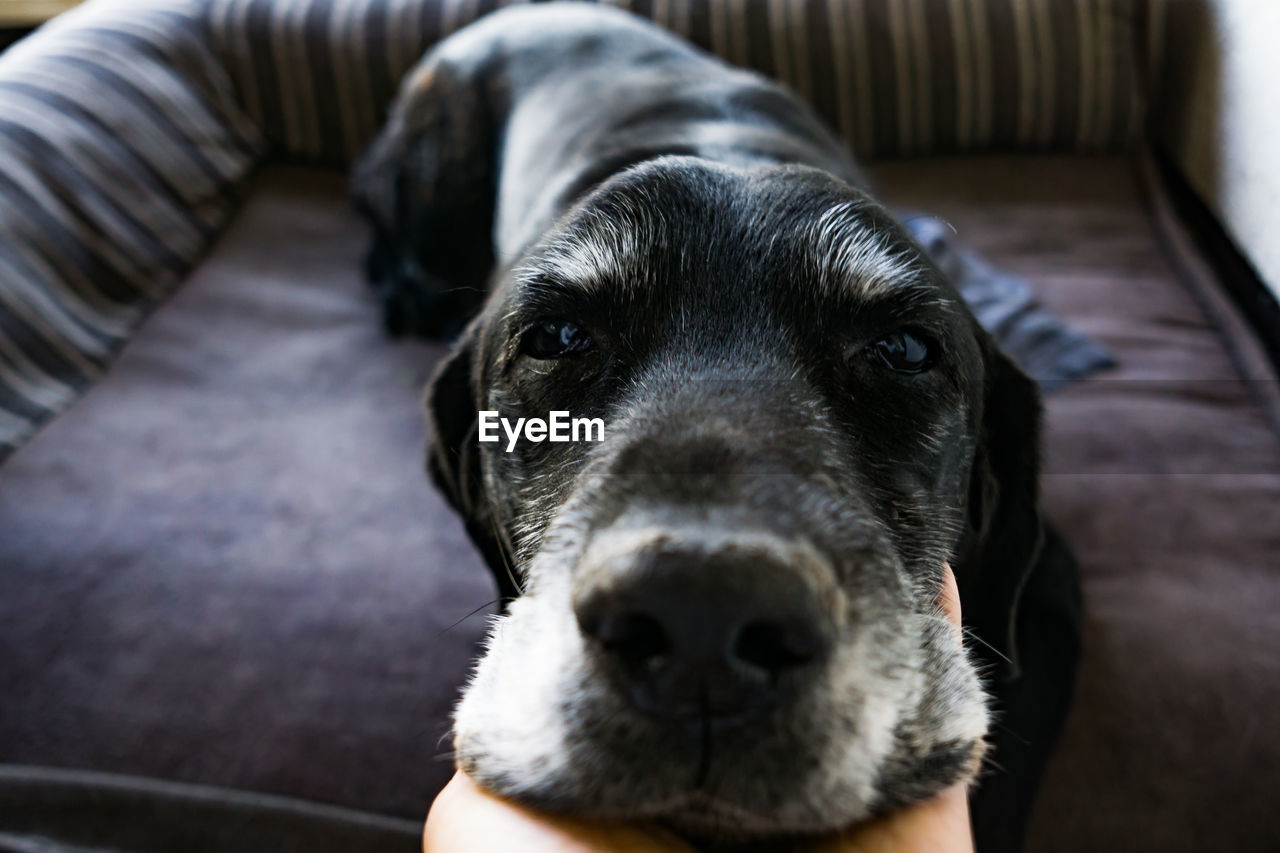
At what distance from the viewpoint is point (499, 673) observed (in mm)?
1047

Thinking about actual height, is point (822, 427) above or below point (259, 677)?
above

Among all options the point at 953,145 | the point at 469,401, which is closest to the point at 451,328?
the point at 469,401

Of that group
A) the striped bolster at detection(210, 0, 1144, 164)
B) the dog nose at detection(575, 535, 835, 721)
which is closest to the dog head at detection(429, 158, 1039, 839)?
the dog nose at detection(575, 535, 835, 721)

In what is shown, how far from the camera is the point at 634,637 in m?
0.84

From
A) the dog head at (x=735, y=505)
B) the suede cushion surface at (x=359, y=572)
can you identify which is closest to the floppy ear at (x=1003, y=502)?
the dog head at (x=735, y=505)

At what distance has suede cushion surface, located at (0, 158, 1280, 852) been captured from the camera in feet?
5.45

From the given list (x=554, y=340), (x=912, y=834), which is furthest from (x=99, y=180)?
(x=912, y=834)

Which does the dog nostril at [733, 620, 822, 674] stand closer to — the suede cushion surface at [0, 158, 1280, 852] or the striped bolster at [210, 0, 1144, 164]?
the suede cushion surface at [0, 158, 1280, 852]

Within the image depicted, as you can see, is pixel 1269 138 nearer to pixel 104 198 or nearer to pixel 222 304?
pixel 222 304

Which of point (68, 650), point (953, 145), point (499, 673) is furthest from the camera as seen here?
point (953, 145)

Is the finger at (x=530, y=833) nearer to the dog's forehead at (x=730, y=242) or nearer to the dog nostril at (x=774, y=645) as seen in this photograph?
the dog nostril at (x=774, y=645)

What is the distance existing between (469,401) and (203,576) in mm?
783

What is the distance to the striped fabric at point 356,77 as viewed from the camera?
9.77 ft

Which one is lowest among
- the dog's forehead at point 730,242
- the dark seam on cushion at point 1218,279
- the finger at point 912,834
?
the dark seam on cushion at point 1218,279
